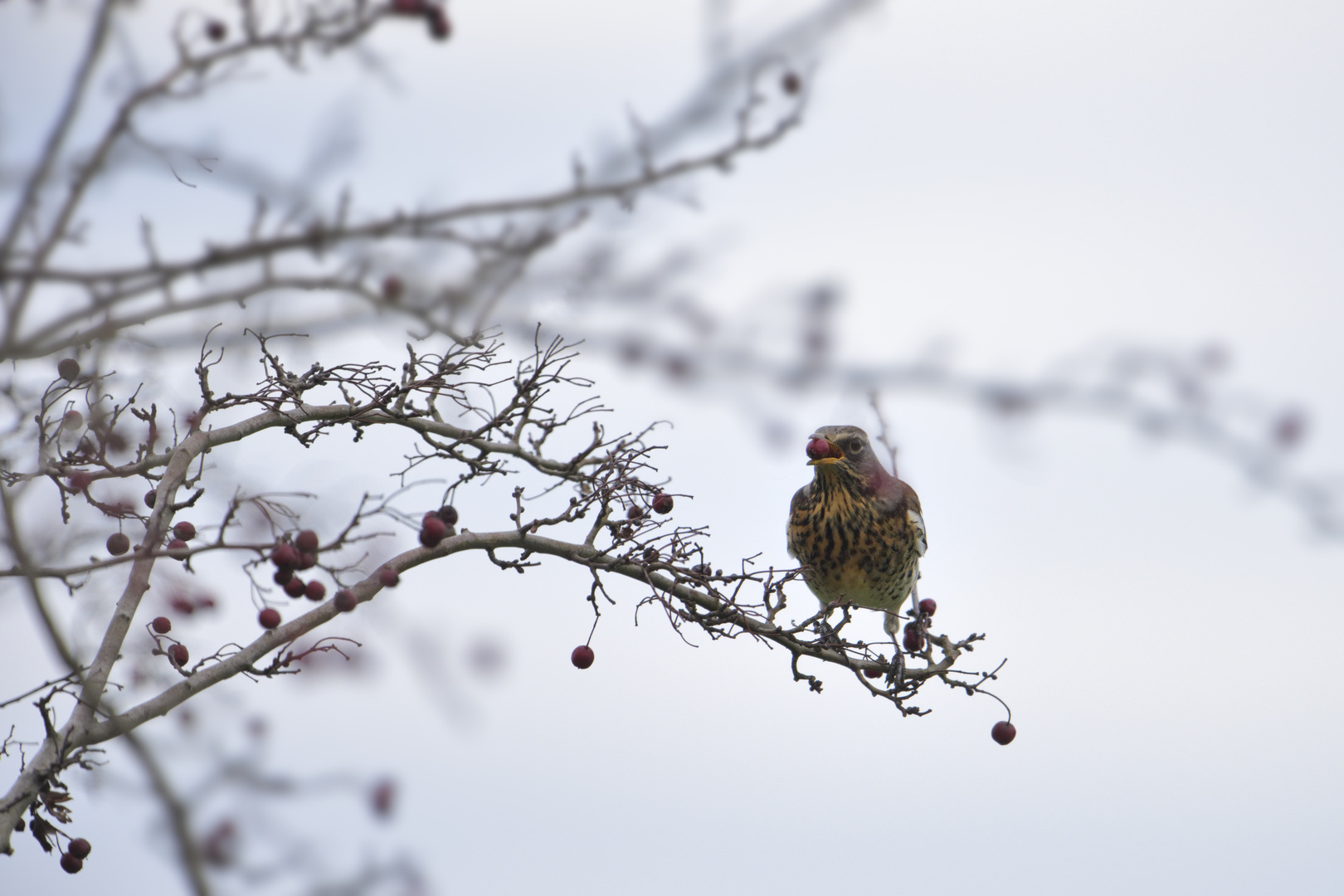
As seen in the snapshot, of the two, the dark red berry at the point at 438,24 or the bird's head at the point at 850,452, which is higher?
the bird's head at the point at 850,452

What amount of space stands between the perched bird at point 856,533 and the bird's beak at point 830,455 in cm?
2

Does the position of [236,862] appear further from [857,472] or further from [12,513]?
[857,472]

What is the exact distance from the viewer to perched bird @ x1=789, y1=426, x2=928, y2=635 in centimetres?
711

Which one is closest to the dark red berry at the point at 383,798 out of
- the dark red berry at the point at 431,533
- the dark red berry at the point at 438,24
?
the dark red berry at the point at 431,533

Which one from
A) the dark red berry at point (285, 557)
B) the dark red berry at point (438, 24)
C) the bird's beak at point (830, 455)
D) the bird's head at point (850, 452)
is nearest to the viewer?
the dark red berry at point (438, 24)

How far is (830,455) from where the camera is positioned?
6.64 m

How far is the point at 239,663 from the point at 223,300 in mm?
2007

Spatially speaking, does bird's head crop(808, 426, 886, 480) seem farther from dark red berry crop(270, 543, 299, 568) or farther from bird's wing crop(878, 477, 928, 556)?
dark red berry crop(270, 543, 299, 568)

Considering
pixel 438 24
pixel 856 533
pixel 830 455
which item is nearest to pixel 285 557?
pixel 438 24

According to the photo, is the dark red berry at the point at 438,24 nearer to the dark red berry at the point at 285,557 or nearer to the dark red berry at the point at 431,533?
the dark red berry at the point at 285,557

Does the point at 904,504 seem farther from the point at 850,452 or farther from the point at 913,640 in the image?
the point at 913,640

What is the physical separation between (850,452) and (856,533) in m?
0.51

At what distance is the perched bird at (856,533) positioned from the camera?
7113 mm

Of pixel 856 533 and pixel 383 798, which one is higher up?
pixel 856 533
